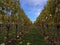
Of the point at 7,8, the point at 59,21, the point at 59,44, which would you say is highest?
the point at 7,8

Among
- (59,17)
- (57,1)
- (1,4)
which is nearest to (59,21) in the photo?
(59,17)

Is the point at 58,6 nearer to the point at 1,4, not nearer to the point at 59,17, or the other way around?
the point at 59,17

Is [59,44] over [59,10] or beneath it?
beneath

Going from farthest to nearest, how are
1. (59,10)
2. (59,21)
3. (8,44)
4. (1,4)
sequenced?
(59,21) < (59,10) < (1,4) < (8,44)

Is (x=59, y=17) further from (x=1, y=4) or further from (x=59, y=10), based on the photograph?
(x=1, y=4)

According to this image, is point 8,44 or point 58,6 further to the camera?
point 58,6

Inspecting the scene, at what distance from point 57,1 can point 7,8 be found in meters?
5.77

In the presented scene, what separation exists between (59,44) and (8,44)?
4154mm

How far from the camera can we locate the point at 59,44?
1631 centimetres

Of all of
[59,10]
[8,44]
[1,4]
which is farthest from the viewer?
[59,10]

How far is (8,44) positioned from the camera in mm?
16078

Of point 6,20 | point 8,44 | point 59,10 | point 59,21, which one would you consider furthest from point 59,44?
point 6,20

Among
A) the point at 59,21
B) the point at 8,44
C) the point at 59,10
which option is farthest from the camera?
the point at 59,21

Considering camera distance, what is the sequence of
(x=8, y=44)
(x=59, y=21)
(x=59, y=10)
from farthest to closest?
(x=59, y=21) → (x=59, y=10) → (x=8, y=44)
